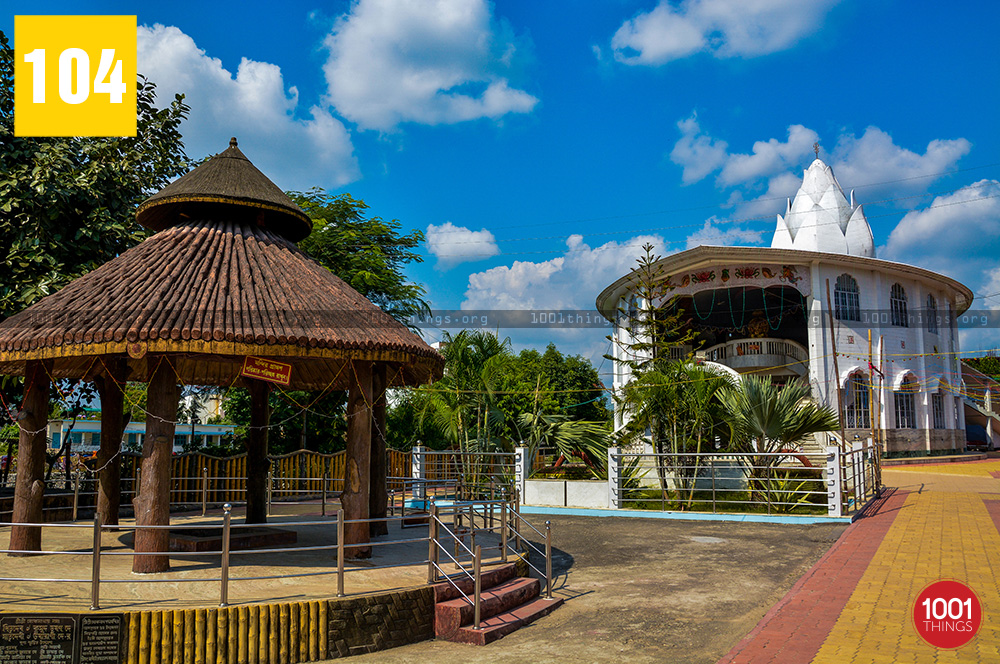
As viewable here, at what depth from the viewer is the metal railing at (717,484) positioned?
664 inches

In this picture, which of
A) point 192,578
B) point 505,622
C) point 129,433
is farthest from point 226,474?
point 129,433

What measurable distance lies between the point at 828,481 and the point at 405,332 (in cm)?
1071

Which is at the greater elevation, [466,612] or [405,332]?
[405,332]

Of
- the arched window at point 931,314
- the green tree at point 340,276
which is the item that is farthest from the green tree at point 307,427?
the arched window at point 931,314

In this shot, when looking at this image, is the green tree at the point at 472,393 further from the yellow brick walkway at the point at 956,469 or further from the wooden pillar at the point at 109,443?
the yellow brick walkway at the point at 956,469

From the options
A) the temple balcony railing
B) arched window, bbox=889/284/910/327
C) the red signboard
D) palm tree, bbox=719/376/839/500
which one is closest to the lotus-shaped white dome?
→ arched window, bbox=889/284/910/327

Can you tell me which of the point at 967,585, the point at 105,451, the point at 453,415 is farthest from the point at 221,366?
the point at 967,585

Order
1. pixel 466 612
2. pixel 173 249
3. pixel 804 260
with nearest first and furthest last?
pixel 466 612, pixel 173 249, pixel 804 260

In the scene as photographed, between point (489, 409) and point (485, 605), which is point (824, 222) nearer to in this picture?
point (489, 409)

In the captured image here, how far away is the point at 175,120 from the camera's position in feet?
58.3

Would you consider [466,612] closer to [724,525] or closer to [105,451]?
[105,451]

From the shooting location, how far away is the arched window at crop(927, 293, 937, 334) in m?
35.5

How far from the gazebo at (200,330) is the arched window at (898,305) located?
29.5 m

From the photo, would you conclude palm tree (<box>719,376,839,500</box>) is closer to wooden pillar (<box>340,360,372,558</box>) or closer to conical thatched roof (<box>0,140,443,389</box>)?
conical thatched roof (<box>0,140,443,389</box>)
